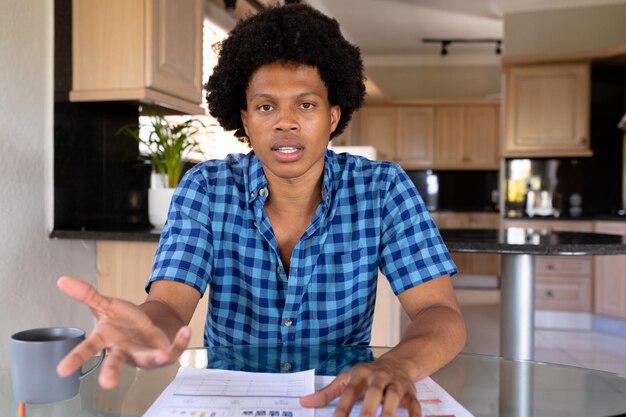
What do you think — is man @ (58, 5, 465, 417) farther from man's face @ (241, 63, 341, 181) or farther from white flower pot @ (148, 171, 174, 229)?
white flower pot @ (148, 171, 174, 229)

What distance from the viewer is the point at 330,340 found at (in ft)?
4.31

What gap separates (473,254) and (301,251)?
615cm

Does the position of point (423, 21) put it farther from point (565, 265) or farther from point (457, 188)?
point (565, 265)

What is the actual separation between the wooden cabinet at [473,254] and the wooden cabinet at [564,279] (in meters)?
1.75

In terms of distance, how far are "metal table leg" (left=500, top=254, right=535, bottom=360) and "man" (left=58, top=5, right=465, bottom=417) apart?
1.31 metres

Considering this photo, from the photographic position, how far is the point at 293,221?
4.37 feet

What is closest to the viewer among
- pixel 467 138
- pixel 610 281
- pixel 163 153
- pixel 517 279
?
pixel 517 279

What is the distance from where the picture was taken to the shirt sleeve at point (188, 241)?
3.94 feet

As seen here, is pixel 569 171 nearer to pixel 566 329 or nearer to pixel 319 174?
pixel 566 329

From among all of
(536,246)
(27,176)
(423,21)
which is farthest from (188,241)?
(423,21)

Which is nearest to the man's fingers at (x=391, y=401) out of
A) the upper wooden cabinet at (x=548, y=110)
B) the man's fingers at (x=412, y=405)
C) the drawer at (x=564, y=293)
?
the man's fingers at (x=412, y=405)

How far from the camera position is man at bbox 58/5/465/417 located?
1213mm

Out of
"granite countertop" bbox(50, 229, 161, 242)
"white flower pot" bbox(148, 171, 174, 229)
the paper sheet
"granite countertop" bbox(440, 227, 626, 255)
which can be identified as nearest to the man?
the paper sheet

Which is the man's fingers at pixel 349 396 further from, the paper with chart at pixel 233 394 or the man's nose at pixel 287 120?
the man's nose at pixel 287 120
